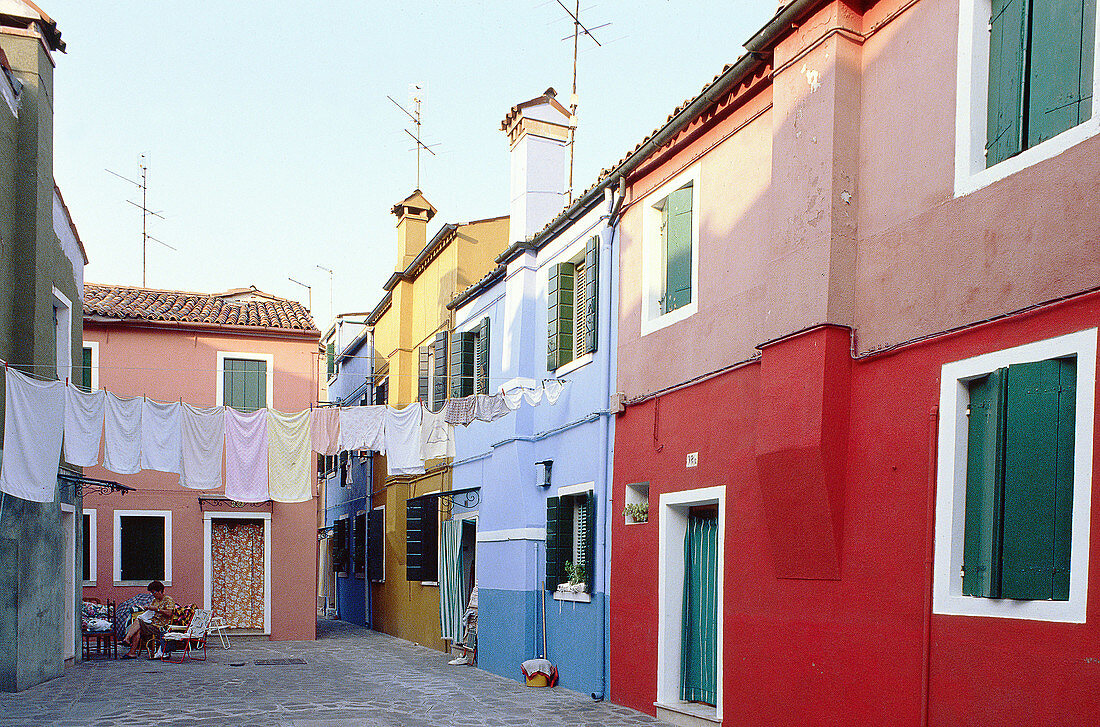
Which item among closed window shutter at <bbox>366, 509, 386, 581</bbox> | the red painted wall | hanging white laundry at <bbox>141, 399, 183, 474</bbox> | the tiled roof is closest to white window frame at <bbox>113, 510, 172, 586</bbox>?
the tiled roof

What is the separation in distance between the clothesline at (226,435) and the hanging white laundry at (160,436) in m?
0.01

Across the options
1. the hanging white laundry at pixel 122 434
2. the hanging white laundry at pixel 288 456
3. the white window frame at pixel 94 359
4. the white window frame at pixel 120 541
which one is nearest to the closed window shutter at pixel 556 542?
the hanging white laundry at pixel 288 456

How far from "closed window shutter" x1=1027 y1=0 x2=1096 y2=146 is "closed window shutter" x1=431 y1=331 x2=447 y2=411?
1361 centimetres

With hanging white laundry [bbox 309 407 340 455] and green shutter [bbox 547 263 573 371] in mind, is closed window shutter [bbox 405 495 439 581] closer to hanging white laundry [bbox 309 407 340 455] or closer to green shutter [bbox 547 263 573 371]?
hanging white laundry [bbox 309 407 340 455]

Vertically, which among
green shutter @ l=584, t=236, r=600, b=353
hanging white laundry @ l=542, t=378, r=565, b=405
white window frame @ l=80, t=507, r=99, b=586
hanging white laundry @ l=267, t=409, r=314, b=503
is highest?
green shutter @ l=584, t=236, r=600, b=353

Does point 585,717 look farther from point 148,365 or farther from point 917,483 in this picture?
point 148,365

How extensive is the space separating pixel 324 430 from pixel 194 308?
8.48 metres

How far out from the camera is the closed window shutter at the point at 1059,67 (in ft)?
19.0

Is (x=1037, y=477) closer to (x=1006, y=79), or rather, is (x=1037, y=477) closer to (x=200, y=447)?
(x=1006, y=79)

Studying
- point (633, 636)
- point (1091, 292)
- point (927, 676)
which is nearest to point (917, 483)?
point (927, 676)

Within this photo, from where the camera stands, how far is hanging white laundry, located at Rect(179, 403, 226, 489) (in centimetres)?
1352

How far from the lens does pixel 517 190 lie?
15805 millimetres

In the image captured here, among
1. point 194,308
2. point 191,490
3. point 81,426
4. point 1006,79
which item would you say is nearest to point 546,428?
point 81,426

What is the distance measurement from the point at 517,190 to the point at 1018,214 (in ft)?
34.2
